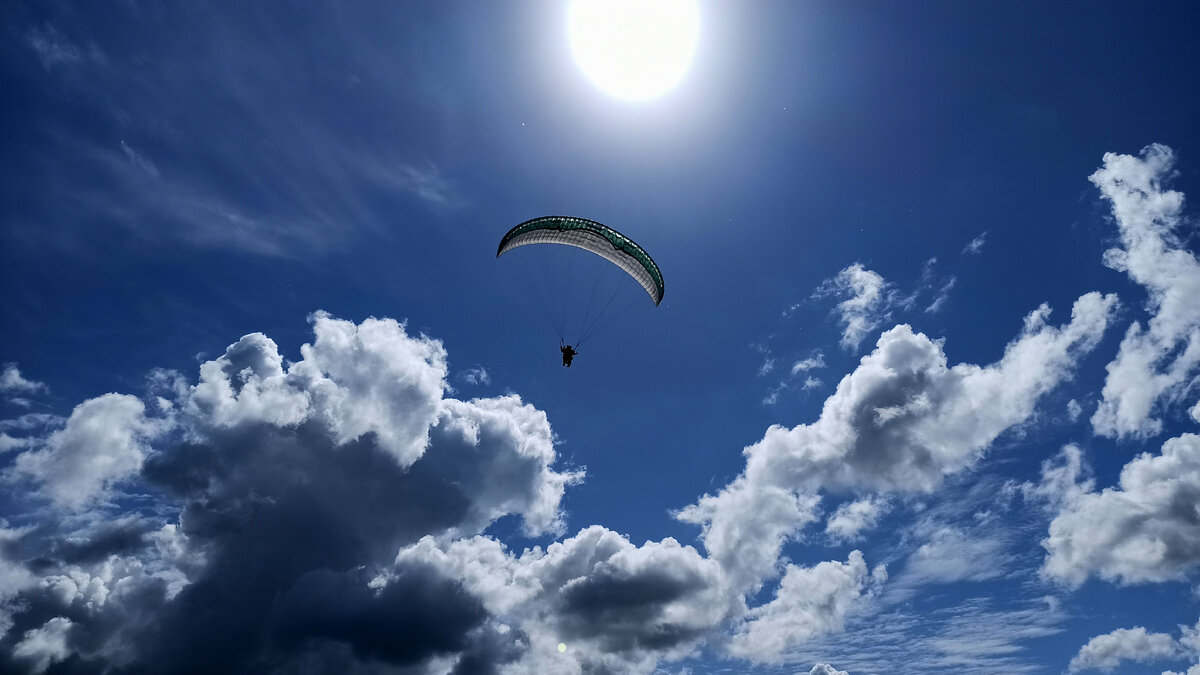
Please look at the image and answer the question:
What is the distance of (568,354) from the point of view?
2520 inches

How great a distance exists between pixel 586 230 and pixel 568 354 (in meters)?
13.1

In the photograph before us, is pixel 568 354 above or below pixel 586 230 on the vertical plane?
below

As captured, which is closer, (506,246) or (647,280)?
(506,246)

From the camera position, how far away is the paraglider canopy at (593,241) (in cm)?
5728

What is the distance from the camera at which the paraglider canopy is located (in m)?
57.3

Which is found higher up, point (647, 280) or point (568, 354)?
point (647, 280)

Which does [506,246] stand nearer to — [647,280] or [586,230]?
[586,230]

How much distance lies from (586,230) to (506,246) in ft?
24.7

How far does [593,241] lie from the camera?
195ft

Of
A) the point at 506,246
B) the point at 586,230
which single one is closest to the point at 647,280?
the point at 586,230

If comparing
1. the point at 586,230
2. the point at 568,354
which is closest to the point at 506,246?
the point at 586,230

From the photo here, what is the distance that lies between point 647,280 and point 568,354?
1075 cm

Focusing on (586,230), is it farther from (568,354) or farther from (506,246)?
(568,354)

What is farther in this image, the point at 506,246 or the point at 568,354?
the point at 568,354
